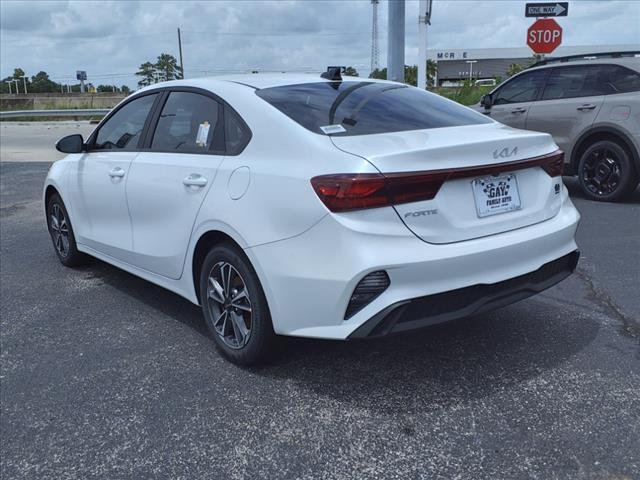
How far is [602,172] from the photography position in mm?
7820

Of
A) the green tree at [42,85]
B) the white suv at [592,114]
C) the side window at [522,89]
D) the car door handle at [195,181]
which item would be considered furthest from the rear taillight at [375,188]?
the green tree at [42,85]

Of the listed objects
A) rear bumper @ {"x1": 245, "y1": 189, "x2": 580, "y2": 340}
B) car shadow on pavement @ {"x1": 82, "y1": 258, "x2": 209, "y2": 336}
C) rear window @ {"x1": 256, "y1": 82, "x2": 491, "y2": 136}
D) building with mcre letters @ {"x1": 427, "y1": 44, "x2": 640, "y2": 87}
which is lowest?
car shadow on pavement @ {"x1": 82, "y1": 258, "x2": 209, "y2": 336}

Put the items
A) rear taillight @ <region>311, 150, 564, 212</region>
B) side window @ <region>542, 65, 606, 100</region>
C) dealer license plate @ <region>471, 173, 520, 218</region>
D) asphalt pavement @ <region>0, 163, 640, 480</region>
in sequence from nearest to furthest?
asphalt pavement @ <region>0, 163, 640, 480</region>
rear taillight @ <region>311, 150, 564, 212</region>
dealer license plate @ <region>471, 173, 520, 218</region>
side window @ <region>542, 65, 606, 100</region>

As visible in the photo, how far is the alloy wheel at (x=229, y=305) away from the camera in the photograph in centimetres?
336

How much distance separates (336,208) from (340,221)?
0.21ft

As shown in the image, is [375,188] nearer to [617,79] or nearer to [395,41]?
[617,79]

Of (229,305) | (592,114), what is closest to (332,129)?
(229,305)

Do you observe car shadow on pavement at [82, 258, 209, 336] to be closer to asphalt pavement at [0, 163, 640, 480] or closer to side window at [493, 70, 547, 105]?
asphalt pavement at [0, 163, 640, 480]

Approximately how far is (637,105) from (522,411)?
5.72 m

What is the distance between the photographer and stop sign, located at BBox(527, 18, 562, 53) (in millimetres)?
12838

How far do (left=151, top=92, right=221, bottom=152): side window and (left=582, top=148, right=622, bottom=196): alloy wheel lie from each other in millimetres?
5728

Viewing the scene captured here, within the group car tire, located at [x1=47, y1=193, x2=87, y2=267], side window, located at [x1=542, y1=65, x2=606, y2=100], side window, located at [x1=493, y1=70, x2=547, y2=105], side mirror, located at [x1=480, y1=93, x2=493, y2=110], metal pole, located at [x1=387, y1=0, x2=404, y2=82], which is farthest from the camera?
metal pole, located at [x1=387, y1=0, x2=404, y2=82]

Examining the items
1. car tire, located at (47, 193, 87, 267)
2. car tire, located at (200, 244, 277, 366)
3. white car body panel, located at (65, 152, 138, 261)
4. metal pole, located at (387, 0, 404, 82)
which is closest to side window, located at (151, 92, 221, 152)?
white car body panel, located at (65, 152, 138, 261)

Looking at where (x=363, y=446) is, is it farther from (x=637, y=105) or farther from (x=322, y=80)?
(x=637, y=105)
